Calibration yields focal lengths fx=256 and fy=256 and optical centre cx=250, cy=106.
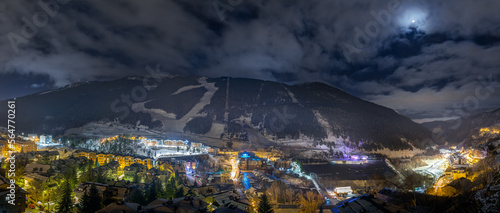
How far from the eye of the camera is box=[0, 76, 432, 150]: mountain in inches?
5167

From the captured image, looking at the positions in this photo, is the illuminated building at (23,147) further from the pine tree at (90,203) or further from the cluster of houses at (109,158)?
the pine tree at (90,203)

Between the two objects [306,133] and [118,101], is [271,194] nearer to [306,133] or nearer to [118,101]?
[306,133]

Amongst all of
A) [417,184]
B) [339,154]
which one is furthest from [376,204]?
[339,154]

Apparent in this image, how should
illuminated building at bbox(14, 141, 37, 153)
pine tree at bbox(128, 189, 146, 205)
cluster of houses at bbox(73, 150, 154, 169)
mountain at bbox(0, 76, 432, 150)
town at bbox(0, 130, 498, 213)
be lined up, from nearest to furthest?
town at bbox(0, 130, 498, 213)
pine tree at bbox(128, 189, 146, 205)
illuminated building at bbox(14, 141, 37, 153)
cluster of houses at bbox(73, 150, 154, 169)
mountain at bbox(0, 76, 432, 150)

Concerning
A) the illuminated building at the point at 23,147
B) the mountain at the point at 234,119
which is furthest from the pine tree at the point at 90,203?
the mountain at the point at 234,119

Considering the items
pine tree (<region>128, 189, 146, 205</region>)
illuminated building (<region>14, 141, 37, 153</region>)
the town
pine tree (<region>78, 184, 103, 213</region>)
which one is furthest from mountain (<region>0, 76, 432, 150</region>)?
pine tree (<region>78, 184, 103, 213</region>)

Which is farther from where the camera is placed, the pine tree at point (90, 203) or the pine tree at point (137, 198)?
the pine tree at point (137, 198)

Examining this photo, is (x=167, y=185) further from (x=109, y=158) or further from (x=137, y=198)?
(x=109, y=158)

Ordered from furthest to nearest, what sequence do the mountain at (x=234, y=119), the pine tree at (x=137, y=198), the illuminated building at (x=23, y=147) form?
the mountain at (x=234, y=119), the illuminated building at (x=23, y=147), the pine tree at (x=137, y=198)

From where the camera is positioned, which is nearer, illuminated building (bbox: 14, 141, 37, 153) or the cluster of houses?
illuminated building (bbox: 14, 141, 37, 153)

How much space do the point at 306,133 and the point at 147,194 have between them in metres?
118

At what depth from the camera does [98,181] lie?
27.4 meters

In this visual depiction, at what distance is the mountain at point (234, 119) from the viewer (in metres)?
131

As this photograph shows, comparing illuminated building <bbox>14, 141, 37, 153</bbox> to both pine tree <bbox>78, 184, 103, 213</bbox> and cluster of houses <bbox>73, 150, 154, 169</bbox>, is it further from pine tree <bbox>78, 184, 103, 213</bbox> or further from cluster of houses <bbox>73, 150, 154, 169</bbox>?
pine tree <bbox>78, 184, 103, 213</bbox>
